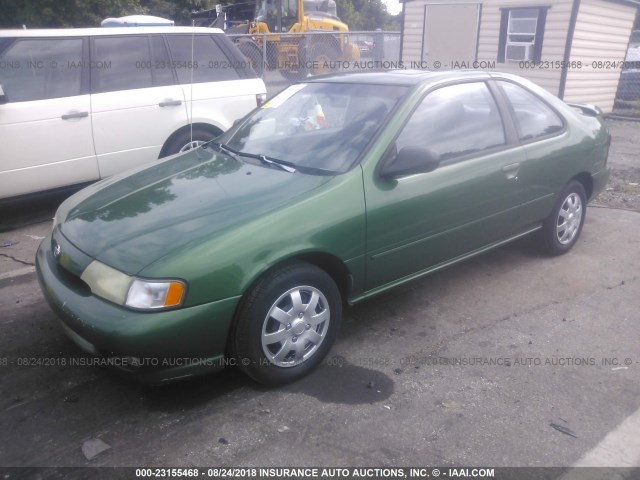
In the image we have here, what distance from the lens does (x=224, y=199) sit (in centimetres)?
321

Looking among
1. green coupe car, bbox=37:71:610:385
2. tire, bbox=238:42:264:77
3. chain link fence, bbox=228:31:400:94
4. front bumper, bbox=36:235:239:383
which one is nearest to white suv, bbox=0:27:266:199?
green coupe car, bbox=37:71:610:385

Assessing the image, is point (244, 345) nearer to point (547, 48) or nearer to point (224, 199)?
point (224, 199)

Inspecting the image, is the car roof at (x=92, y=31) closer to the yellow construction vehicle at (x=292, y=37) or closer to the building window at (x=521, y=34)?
the yellow construction vehicle at (x=292, y=37)

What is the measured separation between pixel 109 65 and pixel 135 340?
14.1ft

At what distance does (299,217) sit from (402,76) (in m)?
1.49

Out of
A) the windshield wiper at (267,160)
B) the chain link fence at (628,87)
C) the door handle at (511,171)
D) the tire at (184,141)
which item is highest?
the windshield wiper at (267,160)

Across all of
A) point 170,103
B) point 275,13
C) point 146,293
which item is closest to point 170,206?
point 146,293

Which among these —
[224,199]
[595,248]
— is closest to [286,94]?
[224,199]

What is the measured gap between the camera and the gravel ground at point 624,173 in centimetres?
667

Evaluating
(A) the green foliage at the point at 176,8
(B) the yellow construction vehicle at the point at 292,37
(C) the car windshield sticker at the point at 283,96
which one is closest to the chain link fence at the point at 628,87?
(B) the yellow construction vehicle at the point at 292,37

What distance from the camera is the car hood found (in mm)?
2887

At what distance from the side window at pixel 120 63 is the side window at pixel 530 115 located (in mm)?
3824

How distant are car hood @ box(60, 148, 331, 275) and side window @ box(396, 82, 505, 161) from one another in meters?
0.80

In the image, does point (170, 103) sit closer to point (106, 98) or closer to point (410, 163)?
point (106, 98)
